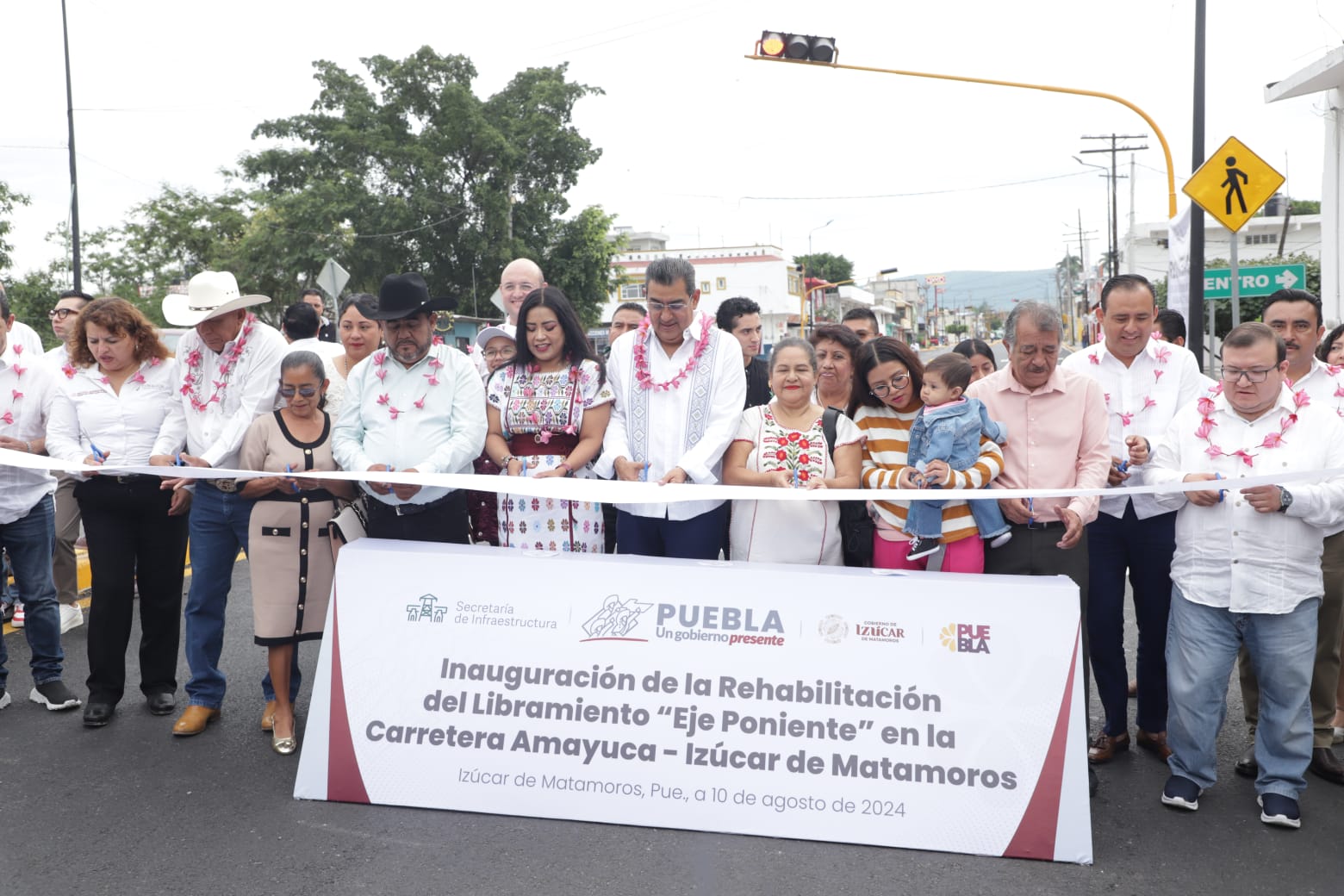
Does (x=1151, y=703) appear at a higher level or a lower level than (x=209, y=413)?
lower

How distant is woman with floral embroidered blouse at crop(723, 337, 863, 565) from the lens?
14.6ft

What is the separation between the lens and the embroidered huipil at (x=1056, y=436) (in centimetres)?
429

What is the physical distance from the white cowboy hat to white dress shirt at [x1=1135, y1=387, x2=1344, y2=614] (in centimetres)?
421

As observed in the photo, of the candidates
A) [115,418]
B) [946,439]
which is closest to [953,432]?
[946,439]

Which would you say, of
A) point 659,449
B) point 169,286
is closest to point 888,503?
point 659,449

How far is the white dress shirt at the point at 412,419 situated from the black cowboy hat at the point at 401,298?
215 millimetres

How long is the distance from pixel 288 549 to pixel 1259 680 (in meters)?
4.14

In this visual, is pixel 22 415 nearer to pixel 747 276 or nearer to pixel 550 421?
pixel 550 421

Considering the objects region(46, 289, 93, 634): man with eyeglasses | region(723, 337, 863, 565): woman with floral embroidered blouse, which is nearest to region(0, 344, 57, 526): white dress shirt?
region(46, 289, 93, 634): man with eyeglasses

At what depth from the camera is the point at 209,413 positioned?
5.14 metres

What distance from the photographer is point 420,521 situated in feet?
15.8

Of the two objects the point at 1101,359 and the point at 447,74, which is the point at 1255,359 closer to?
the point at 1101,359

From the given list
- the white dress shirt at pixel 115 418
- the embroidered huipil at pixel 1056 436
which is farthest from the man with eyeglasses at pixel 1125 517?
the white dress shirt at pixel 115 418

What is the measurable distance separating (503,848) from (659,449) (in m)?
1.84
